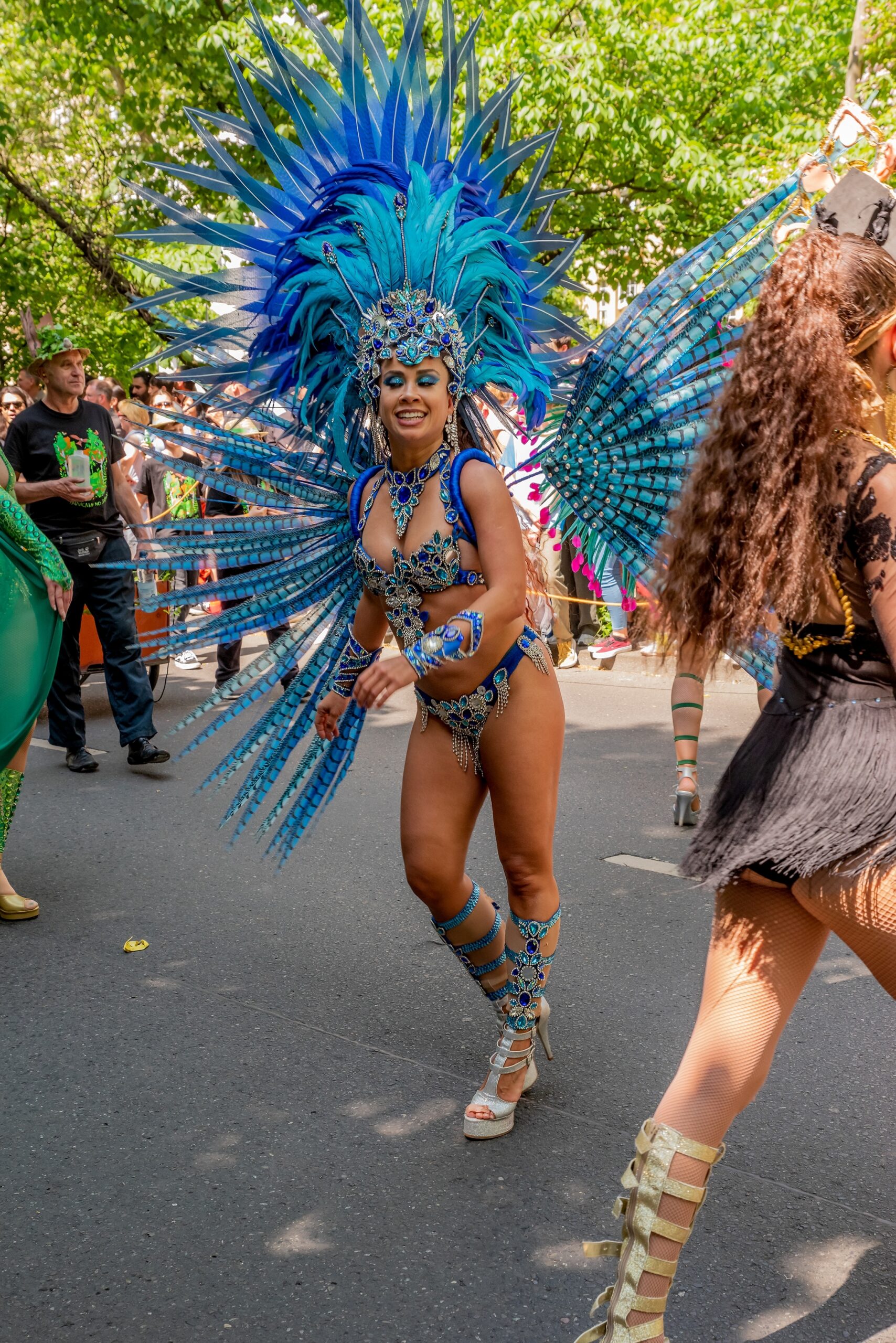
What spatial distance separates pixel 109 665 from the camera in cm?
696

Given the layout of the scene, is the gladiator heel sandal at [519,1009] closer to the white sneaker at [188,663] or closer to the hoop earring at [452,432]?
the hoop earring at [452,432]

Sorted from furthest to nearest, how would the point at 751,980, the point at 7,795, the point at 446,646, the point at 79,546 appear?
1. the point at 79,546
2. the point at 7,795
3. the point at 446,646
4. the point at 751,980

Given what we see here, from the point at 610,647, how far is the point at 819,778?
26.2ft

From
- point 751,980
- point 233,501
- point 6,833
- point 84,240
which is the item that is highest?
point 84,240

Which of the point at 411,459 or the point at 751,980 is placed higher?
the point at 411,459

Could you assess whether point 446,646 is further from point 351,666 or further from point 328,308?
point 328,308

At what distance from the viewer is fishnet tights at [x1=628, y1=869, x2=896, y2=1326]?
76.9 inches

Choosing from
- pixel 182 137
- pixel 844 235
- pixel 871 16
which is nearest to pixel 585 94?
pixel 871 16

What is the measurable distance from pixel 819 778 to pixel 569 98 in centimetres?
1217

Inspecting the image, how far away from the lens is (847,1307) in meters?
2.44

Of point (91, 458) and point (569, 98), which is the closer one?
point (91, 458)

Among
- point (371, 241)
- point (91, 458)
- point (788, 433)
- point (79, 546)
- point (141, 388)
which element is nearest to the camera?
point (788, 433)

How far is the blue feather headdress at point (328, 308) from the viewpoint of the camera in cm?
310

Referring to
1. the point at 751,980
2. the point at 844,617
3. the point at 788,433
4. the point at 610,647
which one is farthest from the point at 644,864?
the point at 610,647
